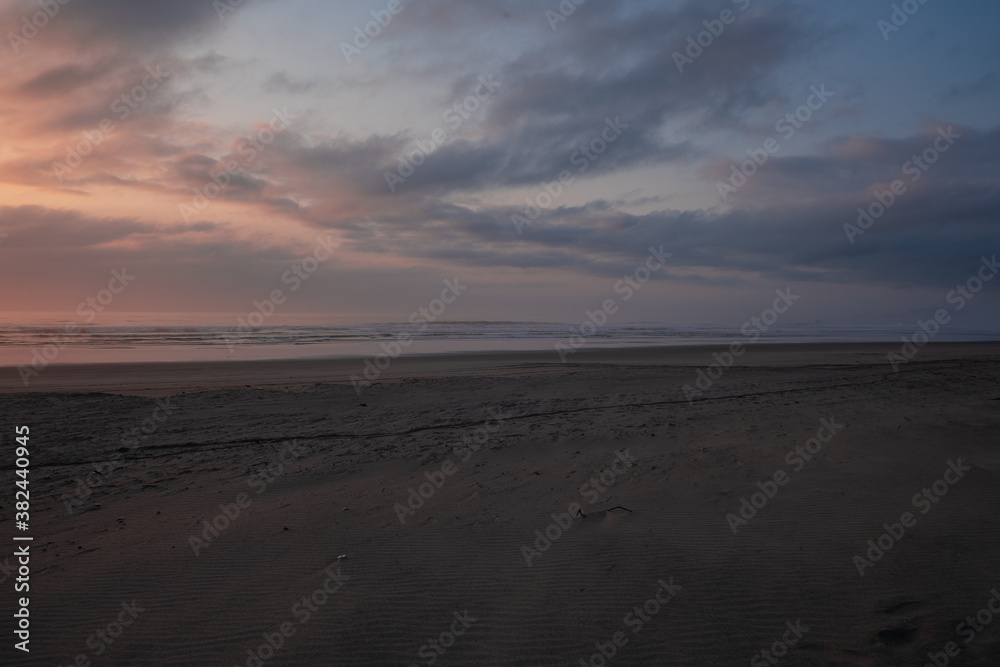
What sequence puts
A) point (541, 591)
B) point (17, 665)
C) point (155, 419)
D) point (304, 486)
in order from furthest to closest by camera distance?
1. point (155, 419)
2. point (304, 486)
3. point (541, 591)
4. point (17, 665)

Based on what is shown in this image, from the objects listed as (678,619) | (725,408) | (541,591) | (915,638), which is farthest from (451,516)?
(725,408)

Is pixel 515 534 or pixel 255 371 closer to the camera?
pixel 515 534

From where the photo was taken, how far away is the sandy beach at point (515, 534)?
379cm

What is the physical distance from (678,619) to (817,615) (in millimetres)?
1011

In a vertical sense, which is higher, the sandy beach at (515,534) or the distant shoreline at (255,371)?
the distant shoreline at (255,371)

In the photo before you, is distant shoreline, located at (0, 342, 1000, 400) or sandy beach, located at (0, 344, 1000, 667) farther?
distant shoreline, located at (0, 342, 1000, 400)

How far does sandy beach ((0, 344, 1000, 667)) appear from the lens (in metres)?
3.79

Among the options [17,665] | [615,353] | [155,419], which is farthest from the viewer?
[615,353]

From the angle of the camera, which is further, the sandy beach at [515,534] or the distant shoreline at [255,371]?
the distant shoreline at [255,371]

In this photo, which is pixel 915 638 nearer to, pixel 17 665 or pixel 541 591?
pixel 541 591

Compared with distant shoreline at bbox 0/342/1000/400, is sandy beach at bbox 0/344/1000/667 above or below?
below

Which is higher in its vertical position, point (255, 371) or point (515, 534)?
point (255, 371)

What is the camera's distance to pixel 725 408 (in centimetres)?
1096

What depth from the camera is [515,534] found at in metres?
5.43
